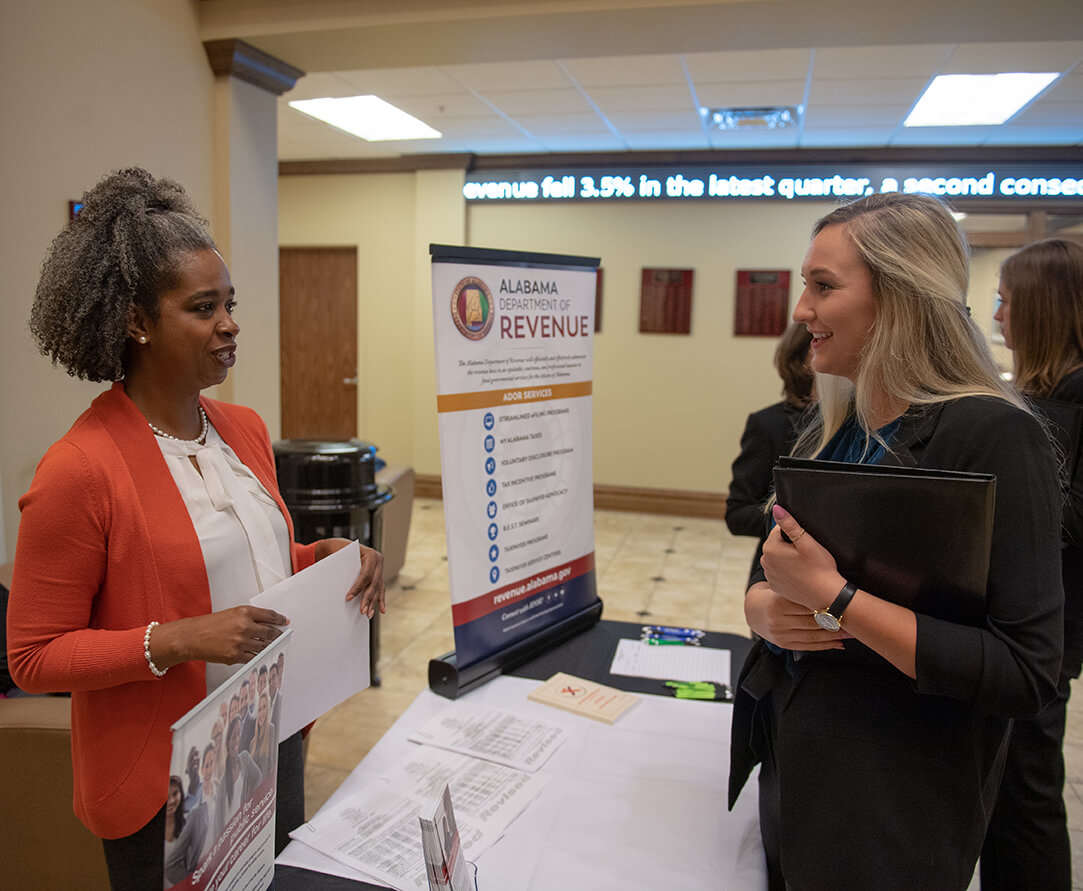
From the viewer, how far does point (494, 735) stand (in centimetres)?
172

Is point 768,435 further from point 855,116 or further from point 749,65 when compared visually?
point 855,116

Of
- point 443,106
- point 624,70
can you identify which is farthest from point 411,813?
point 443,106

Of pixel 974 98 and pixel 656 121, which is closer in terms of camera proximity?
pixel 974 98

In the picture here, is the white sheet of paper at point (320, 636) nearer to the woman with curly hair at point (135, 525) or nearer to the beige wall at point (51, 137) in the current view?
the woman with curly hair at point (135, 525)

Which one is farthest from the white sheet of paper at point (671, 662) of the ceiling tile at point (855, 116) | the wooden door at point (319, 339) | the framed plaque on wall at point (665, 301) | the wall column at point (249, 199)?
the wooden door at point (319, 339)

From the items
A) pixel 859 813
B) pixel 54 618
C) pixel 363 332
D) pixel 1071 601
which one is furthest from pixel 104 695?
pixel 363 332

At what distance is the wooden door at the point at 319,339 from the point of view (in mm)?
7871

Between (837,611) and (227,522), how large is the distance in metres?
0.94

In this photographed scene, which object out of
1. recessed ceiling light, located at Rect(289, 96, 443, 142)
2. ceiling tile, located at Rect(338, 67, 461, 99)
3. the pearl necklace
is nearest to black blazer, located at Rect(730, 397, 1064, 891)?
the pearl necklace

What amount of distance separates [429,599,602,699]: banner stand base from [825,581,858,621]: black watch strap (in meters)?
1.06

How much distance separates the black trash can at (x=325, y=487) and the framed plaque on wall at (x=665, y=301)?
438 cm

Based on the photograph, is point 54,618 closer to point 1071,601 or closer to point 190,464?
point 190,464

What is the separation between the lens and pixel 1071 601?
6.45 ft

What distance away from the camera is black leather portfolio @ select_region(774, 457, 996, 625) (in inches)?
36.8
